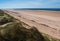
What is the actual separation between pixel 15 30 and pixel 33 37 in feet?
2.71

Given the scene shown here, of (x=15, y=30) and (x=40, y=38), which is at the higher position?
(x=15, y=30)

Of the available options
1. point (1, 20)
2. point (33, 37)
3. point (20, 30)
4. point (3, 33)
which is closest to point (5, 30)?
point (3, 33)

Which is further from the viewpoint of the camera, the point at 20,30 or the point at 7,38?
the point at 20,30

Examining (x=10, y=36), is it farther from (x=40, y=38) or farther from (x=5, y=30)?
(x=40, y=38)

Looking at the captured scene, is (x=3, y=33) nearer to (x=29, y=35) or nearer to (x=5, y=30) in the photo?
(x=5, y=30)

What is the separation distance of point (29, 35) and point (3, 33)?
43.3 inches

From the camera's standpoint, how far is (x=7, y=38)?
6113 mm

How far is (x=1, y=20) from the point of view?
10.6 meters

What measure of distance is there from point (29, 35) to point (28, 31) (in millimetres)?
270

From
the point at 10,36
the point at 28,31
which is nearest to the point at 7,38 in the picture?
the point at 10,36

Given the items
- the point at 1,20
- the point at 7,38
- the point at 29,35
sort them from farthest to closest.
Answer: the point at 1,20 → the point at 29,35 → the point at 7,38

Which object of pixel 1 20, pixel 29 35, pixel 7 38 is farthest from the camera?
pixel 1 20

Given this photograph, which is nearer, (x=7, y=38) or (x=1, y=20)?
(x=7, y=38)

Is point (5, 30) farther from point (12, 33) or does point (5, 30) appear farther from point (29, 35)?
point (29, 35)
